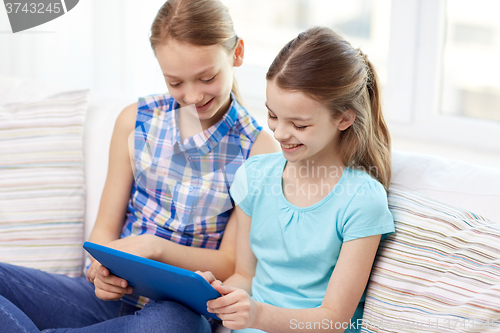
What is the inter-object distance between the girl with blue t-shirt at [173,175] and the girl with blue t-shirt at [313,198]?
0.10 metres

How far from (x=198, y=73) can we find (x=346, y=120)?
1.16 ft

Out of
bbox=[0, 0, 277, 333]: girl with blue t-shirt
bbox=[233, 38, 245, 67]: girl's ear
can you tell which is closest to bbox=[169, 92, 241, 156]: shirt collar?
bbox=[0, 0, 277, 333]: girl with blue t-shirt

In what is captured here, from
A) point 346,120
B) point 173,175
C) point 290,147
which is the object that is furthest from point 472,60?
point 173,175

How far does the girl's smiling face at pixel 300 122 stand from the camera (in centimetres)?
98

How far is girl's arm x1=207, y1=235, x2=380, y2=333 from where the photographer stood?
969 millimetres

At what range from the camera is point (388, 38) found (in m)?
1.82

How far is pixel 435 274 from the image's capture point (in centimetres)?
97

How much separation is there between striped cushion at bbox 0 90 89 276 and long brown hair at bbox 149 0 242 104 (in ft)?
1.50

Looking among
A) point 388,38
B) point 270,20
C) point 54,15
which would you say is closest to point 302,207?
point 388,38

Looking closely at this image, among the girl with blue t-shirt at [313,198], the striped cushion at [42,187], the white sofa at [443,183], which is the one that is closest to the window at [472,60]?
the white sofa at [443,183]

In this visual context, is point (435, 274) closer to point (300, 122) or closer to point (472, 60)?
point (300, 122)

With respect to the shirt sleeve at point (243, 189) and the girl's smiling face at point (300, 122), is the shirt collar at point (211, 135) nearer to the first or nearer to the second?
the shirt sleeve at point (243, 189)

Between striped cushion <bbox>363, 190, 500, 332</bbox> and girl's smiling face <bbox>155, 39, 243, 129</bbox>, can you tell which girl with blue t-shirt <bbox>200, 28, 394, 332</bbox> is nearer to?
striped cushion <bbox>363, 190, 500, 332</bbox>

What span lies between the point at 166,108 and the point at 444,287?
0.81 meters
